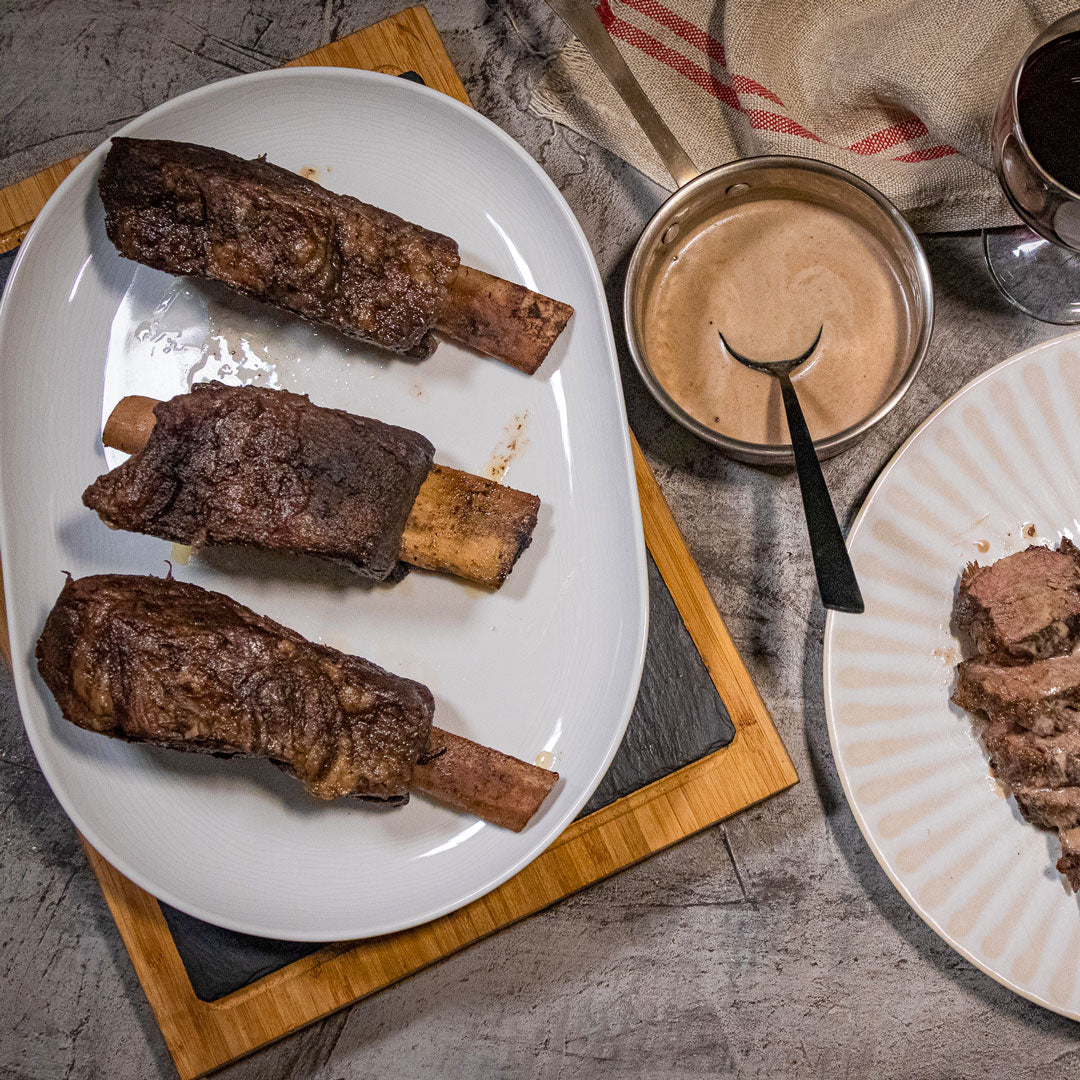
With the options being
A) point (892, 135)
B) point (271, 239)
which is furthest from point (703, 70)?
point (271, 239)

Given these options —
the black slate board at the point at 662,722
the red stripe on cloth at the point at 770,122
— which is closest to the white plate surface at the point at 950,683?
the black slate board at the point at 662,722

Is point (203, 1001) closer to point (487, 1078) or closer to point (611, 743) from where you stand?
point (487, 1078)

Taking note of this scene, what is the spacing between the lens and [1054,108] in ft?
8.09

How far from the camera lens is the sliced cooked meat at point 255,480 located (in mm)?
2303

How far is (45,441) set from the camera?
269 centimetres

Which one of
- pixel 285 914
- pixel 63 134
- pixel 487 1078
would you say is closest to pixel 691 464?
pixel 285 914

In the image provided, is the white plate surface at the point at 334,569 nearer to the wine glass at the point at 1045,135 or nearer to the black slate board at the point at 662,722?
the black slate board at the point at 662,722

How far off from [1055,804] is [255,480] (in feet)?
7.78

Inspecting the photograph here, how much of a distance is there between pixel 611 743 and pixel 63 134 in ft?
8.49

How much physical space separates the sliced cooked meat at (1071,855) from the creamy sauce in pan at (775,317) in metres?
1.33

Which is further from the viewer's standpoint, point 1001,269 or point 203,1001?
point 1001,269

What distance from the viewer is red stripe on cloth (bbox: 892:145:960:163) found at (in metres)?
2.85

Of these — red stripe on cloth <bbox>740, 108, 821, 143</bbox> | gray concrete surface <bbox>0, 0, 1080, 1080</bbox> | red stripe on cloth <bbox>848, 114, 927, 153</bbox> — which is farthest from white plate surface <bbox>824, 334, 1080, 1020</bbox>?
red stripe on cloth <bbox>740, 108, 821, 143</bbox>

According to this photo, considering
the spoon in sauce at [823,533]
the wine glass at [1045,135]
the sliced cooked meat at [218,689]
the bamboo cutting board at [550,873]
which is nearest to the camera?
the sliced cooked meat at [218,689]
